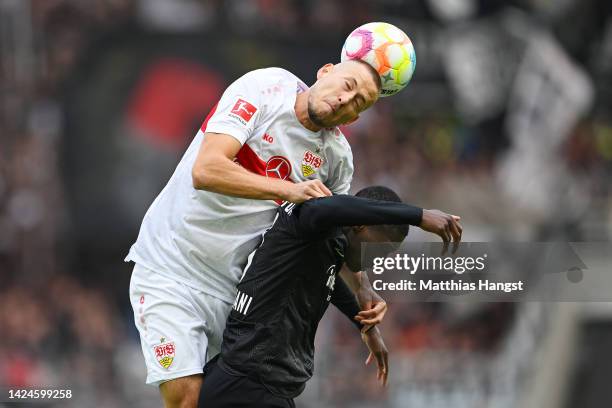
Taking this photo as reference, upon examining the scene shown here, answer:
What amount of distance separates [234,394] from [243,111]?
48.6 inches

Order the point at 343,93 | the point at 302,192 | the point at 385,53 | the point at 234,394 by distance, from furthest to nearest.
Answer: the point at 385,53 → the point at 343,93 → the point at 234,394 → the point at 302,192

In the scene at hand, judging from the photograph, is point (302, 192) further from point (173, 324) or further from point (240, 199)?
point (173, 324)

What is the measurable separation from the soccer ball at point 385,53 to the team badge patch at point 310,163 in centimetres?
42

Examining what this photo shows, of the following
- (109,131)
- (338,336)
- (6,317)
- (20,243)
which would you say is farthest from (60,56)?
(338,336)

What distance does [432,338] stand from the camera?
45.5 ft

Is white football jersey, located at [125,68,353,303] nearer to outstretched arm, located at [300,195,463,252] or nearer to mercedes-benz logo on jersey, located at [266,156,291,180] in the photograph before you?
mercedes-benz logo on jersey, located at [266,156,291,180]

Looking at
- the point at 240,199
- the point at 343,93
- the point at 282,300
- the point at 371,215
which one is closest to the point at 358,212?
the point at 371,215

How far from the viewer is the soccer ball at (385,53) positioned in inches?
203

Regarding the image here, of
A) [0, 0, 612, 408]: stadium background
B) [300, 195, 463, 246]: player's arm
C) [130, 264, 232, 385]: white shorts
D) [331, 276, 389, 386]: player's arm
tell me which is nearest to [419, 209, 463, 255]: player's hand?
[300, 195, 463, 246]: player's arm

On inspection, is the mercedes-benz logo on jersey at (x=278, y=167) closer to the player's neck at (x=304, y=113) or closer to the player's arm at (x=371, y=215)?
the player's neck at (x=304, y=113)

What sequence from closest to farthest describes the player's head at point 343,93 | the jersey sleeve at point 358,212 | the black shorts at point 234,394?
the jersey sleeve at point 358,212 → the black shorts at point 234,394 → the player's head at point 343,93

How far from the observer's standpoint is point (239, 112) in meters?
5.12

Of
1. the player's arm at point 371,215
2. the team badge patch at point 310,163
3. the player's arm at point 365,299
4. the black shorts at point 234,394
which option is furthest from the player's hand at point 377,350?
the player's arm at point 371,215

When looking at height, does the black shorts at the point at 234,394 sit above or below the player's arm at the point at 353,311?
below
